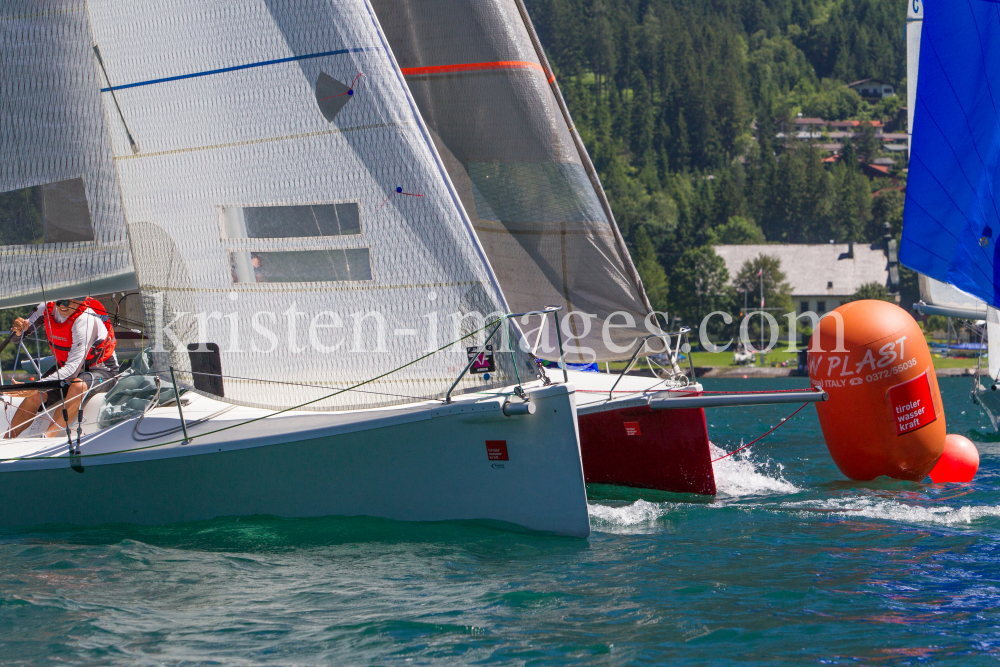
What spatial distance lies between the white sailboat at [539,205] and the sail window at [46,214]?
3223 mm

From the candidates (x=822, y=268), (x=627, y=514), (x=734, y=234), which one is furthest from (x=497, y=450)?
(x=734, y=234)

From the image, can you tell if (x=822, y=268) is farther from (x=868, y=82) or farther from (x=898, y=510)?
(x=868, y=82)

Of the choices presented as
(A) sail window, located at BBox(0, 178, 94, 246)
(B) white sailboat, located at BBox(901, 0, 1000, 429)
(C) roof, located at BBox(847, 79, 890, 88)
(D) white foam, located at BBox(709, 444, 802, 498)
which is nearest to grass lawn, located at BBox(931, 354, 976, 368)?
(B) white sailboat, located at BBox(901, 0, 1000, 429)

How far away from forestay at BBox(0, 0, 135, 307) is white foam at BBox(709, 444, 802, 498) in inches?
223

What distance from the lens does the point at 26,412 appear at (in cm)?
784

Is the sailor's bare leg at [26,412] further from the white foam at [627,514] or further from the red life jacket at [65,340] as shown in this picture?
the white foam at [627,514]

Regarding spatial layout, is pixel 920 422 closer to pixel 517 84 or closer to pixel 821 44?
pixel 517 84

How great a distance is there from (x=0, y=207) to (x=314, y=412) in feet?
9.83

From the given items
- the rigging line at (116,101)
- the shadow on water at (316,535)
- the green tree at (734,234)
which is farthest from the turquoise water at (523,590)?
the green tree at (734,234)

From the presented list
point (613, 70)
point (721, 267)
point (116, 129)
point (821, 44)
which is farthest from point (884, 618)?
point (821, 44)

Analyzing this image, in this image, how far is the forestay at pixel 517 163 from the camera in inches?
352

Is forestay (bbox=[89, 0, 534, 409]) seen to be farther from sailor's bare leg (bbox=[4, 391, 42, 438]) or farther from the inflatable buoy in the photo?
the inflatable buoy

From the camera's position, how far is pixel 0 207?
7469 millimetres

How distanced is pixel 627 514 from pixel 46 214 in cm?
495
